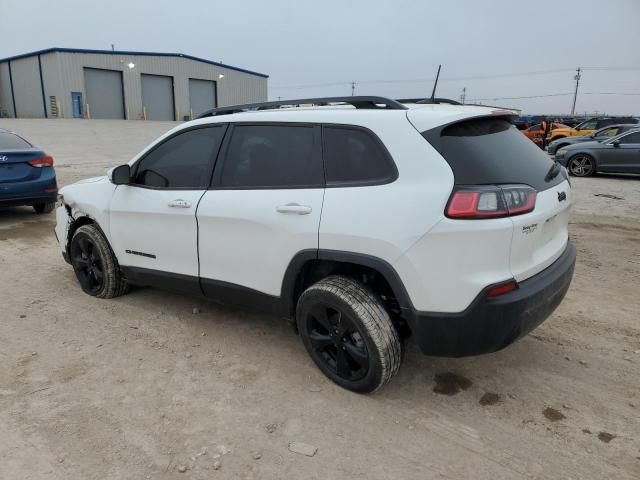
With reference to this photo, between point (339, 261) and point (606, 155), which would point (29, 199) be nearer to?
point (339, 261)

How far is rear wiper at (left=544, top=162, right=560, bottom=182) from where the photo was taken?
2881mm

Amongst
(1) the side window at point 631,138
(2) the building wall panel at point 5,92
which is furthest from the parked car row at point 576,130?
(2) the building wall panel at point 5,92

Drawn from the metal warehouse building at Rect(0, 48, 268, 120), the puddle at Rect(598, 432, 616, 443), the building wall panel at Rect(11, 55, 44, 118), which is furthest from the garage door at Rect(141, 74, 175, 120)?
the puddle at Rect(598, 432, 616, 443)

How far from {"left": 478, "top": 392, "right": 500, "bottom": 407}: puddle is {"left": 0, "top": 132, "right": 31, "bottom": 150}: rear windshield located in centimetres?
742

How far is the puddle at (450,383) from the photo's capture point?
3.01 metres

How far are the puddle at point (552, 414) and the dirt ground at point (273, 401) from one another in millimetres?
10

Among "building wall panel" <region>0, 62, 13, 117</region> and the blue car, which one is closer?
the blue car

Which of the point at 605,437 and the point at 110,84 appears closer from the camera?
the point at 605,437

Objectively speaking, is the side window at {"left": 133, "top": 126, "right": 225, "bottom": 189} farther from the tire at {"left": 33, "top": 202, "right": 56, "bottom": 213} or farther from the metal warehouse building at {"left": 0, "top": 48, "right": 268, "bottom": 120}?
the metal warehouse building at {"left": 0, "top": 48, "right": 268, "bottom": 120}

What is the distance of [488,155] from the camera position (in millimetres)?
2600

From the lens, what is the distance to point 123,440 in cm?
256

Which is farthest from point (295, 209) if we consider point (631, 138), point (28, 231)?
point (631, 138)

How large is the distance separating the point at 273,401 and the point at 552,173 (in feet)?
7.16

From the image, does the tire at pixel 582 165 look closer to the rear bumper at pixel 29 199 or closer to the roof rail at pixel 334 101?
the roof rail at pixel 334 101
